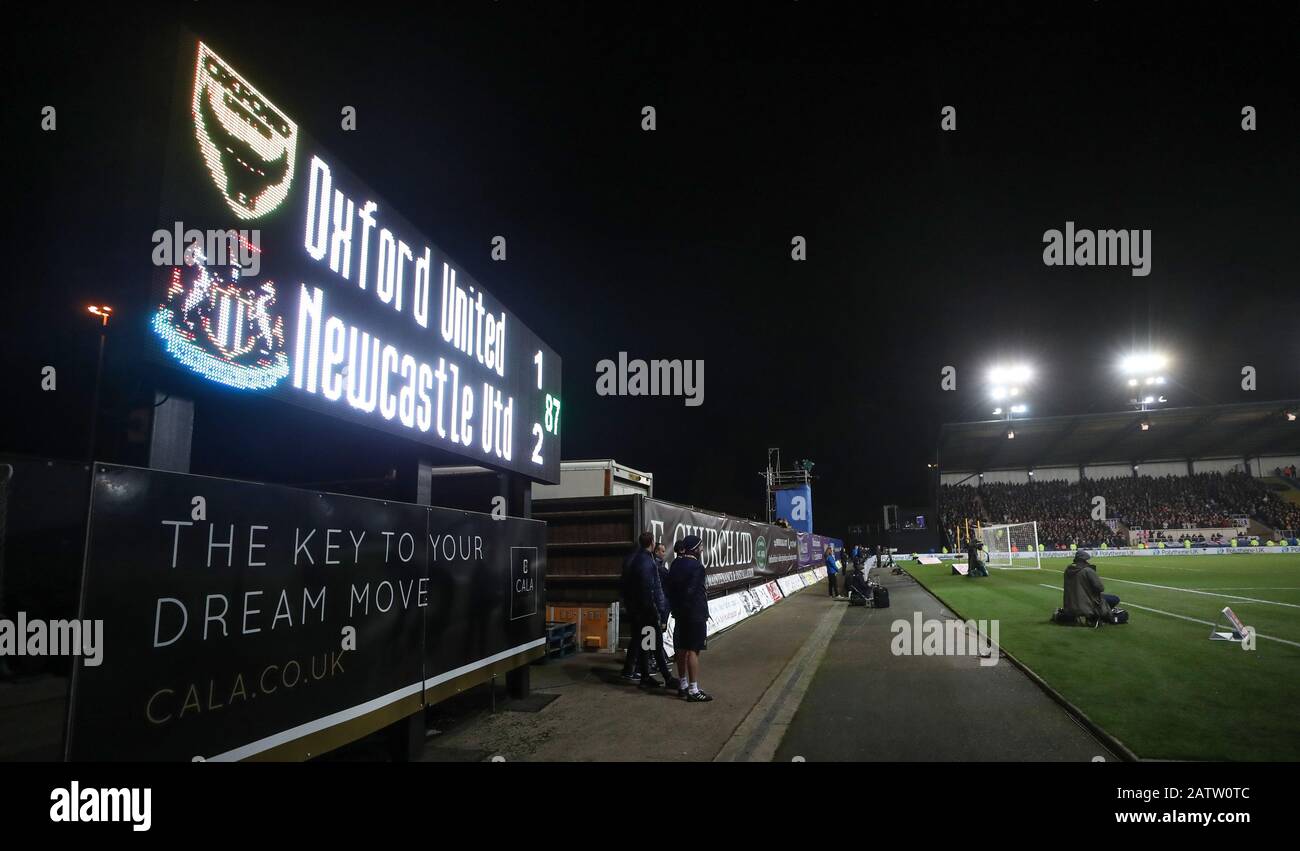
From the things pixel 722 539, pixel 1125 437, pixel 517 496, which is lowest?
pixel 722 539

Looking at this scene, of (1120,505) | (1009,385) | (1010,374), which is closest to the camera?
(1010,374)

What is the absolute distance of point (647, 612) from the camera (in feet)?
26.1

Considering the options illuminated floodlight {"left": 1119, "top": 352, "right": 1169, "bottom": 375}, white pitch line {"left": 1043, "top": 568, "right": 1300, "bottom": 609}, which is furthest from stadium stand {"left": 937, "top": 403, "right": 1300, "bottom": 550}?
white pitch line {"left": 1043, "top": 568, "right": 1300, "bottom": 609}

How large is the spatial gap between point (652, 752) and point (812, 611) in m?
12.9

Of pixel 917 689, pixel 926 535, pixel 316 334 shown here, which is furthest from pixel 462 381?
pixel 926 535

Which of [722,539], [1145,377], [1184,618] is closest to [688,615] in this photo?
[722,539]

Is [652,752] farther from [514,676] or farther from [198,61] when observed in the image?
[198,61]

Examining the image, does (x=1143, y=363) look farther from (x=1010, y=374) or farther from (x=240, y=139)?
(x=240, y=139)

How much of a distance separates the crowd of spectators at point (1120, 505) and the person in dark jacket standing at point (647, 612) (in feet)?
184

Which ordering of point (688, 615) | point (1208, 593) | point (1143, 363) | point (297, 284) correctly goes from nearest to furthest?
1. point (297, 284)
2. point (688, 615)
3. point (1208, 593)
4. point (1143, 363)

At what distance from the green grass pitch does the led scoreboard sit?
665 cm

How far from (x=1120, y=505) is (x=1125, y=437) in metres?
6.48

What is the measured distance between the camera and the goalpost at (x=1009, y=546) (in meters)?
38.1

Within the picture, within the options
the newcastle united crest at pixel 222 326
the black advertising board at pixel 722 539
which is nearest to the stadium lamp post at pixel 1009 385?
the black advertising board at pixel 722 539
